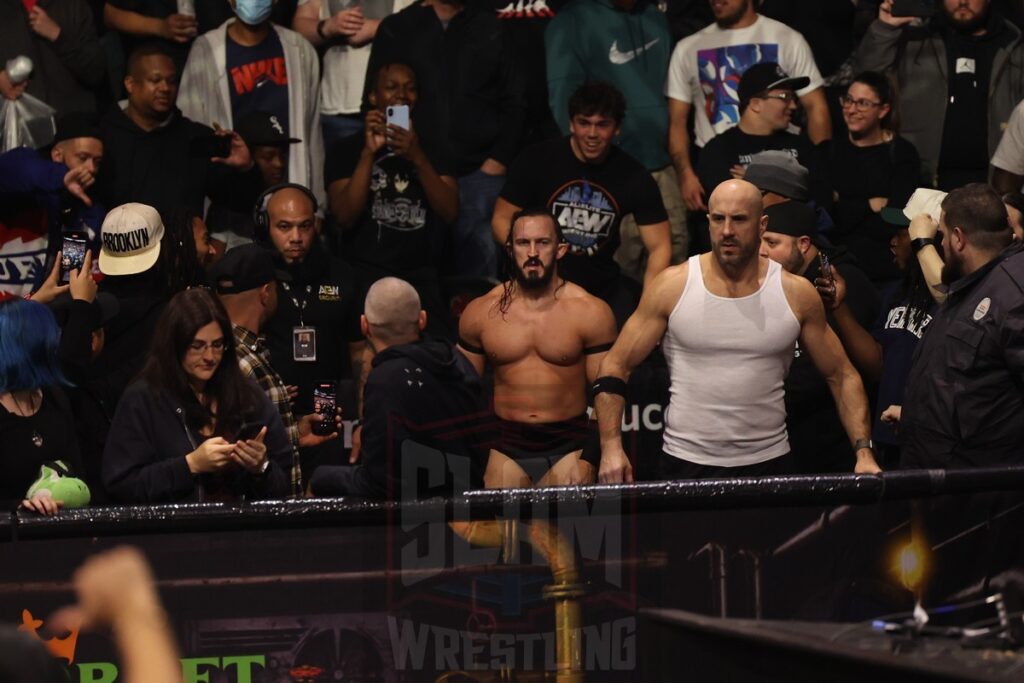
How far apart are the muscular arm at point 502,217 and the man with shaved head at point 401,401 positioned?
6.93 feet

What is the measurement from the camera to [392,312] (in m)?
5.84

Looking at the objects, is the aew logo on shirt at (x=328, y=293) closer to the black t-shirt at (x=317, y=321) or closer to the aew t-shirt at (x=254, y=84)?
the black t-shirt at (x=317, y=321)

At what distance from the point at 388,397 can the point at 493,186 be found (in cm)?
351

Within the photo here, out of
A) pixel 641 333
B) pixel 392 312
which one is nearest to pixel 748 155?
pixel 641 333

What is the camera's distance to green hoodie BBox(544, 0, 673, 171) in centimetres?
888

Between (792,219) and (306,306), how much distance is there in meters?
2.30

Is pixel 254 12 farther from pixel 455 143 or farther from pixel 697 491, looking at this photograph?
pixel 697 491

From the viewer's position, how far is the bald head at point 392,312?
19.1 ft

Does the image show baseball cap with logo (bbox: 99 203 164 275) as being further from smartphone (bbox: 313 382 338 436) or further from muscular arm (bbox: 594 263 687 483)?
muscular arm (bbox: 594 263 687 483)

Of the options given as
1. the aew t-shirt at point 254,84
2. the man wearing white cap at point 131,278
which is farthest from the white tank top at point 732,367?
the aew t-shirt at point 254,84

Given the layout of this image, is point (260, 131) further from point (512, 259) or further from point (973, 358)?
point (973, 358)

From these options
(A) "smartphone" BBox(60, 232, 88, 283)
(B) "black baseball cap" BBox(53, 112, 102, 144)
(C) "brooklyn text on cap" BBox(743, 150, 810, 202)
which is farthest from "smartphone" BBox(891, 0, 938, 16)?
(A) "smartphone" BBox(60, 232, 88, 283)

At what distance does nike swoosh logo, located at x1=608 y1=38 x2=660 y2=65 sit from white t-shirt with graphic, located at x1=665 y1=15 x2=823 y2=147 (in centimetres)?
19

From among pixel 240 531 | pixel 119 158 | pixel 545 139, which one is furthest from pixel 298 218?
pixel 240 531
